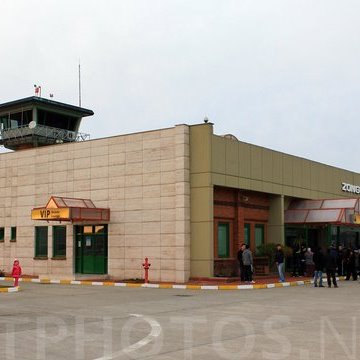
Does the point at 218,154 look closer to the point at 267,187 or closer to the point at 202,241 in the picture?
the point at 202,241

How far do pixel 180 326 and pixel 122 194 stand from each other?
1691 cm

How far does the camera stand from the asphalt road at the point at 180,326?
9930mm

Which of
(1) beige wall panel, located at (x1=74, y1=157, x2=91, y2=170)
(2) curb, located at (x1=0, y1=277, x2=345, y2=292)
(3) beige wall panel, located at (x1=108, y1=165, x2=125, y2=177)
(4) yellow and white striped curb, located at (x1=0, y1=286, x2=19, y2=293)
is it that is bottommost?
(2) curb, located at (x1=0, y1=277, x2=345, y2=292)

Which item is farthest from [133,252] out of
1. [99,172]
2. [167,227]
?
[99,172]

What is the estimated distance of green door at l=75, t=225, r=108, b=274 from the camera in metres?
30.2

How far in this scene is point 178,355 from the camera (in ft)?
31.6

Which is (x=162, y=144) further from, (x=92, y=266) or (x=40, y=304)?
(x=40, y=304)

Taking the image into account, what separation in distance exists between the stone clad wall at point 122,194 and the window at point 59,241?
14.5 inches

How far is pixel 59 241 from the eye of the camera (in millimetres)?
31969

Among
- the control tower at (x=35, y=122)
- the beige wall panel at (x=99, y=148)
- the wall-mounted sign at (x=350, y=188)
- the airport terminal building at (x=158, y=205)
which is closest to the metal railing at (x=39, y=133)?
the control tower at (x=35, y=122)

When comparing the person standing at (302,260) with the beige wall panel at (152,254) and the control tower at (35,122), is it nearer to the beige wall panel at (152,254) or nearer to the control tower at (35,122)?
the beige wall panel at (152,254)

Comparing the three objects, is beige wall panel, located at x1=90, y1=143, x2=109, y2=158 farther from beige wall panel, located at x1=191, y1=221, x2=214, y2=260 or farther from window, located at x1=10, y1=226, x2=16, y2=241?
window, located at x1=10, y1=226, x2=16, y2=241

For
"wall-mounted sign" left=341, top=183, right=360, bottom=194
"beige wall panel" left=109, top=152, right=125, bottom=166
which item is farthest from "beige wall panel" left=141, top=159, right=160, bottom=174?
"wall-mounted sign" left=341, top=183, right=360, bottom=194

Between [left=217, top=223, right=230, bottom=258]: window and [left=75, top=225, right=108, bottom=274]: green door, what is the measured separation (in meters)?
5.82
